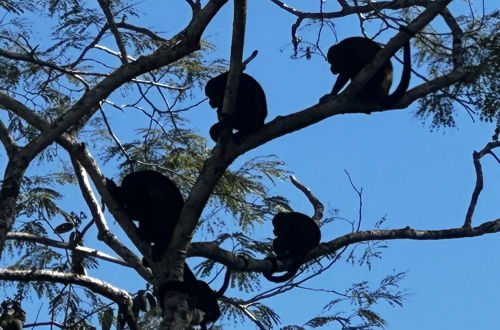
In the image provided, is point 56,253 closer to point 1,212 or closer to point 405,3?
point 1,212

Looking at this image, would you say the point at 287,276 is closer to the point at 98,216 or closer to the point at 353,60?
the point at 98,216

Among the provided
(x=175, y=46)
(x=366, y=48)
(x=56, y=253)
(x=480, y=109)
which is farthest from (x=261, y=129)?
(x=56, y=253)

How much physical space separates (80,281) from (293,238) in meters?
1.93

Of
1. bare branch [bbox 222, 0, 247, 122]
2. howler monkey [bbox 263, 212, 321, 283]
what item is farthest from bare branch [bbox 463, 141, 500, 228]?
→ bare branch [bbox 222, 0, 247, 122]

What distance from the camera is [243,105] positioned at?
328 inches

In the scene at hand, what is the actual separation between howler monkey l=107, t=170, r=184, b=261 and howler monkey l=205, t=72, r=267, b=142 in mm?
629

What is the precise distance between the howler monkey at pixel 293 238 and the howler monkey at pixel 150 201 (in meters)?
0.95

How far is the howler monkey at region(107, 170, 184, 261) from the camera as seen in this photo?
7.93 m

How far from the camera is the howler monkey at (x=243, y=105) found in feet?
23.9

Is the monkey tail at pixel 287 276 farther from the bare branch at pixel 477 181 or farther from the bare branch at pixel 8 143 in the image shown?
the bare branch at pixel 8 143

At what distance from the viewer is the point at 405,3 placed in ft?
27.2

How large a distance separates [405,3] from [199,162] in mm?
2777

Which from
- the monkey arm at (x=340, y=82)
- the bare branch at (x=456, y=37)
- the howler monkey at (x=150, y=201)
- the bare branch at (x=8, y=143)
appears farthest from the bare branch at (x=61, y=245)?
the bare branch at (x=456, y=37)

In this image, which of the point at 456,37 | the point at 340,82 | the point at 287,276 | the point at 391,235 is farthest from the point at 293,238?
the point at 456,37
